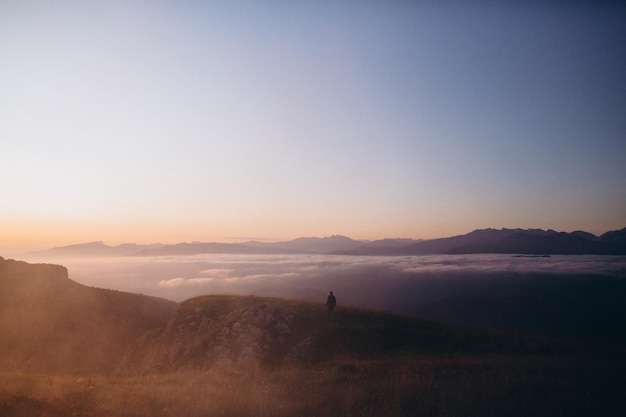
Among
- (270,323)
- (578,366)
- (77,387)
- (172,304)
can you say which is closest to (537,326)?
(172,304)

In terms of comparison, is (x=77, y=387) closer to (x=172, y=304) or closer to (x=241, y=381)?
(x=241, y=381)

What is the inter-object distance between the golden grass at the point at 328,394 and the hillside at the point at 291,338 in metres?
13.1

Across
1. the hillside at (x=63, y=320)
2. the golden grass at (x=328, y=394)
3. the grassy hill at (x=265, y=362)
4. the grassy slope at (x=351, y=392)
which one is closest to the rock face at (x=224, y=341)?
the grassy hill at (x=265, y=362)

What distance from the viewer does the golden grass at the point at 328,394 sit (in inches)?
356

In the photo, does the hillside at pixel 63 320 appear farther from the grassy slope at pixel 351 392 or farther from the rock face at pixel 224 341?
the grassy slope at pixel 351 392

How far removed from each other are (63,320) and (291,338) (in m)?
42.1

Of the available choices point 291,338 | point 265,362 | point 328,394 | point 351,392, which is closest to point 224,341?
point 265,362

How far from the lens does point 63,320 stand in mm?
56125

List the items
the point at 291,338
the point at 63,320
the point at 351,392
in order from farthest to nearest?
1. the point at 63,320
2. the point at 291,338
3. the point at 351,392

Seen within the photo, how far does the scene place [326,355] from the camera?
3022cm

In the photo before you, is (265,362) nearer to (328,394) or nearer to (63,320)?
(328,394)

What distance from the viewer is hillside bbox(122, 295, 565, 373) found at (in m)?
28.1

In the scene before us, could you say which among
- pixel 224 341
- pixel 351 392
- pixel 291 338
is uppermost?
pixel 351 392

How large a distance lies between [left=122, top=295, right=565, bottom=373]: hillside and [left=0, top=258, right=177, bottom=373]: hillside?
37.3ft
